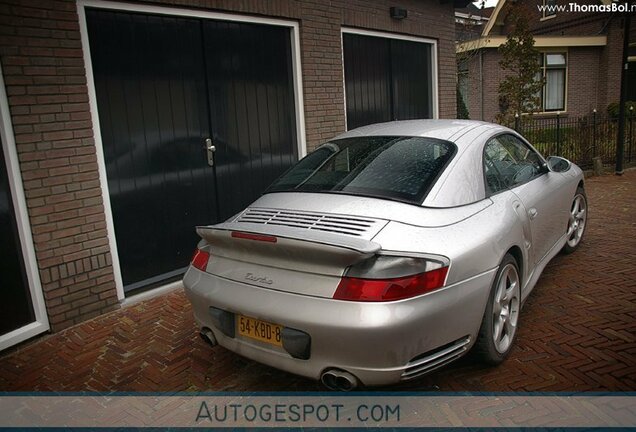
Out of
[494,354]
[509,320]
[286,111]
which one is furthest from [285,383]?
[286,111]

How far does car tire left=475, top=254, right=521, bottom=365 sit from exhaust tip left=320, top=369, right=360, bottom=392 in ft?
3.02

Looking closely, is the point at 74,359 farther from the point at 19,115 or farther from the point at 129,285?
the point at 19,115

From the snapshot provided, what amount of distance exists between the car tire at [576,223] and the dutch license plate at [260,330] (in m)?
3.75

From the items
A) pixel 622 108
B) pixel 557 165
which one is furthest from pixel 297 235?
pixel 622 108

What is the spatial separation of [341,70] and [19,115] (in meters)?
4.21

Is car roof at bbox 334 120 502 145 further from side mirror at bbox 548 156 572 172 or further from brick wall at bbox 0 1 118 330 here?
brick wall at bbox 0 1 118 330

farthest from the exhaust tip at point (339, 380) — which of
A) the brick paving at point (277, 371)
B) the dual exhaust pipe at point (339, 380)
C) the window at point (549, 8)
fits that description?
the window at point (549, 8)

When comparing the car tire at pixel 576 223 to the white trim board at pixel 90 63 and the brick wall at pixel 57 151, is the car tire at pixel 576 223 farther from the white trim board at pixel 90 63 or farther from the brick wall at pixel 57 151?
the brick wall at pixel 57 151

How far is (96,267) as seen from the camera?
4.35 metres

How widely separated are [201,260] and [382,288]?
4.22ft

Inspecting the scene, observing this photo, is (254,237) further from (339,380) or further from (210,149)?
(210,149)

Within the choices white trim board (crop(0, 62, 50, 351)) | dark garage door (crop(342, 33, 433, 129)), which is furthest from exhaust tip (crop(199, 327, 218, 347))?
dark garage door (crop(342, 33, 433, 129))

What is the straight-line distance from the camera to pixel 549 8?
913 inches

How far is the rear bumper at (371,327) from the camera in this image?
2355 mm
